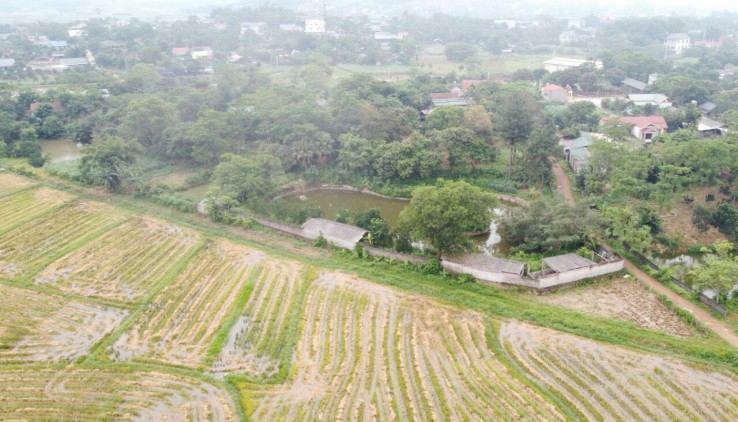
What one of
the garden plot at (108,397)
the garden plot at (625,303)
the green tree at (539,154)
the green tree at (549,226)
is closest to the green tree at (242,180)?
the garden plot at (108,397)

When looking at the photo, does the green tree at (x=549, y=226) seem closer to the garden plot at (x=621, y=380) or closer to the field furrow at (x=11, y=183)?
the garden plot at (x=621, y=380)

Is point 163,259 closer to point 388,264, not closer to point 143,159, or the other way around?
point 388,264

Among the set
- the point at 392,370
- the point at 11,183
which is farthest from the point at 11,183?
the point at 392,370

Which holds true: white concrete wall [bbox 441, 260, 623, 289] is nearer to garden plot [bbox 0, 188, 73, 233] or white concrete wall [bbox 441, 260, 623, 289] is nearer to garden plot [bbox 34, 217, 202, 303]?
garden plot [bbox 34, 217, 202, 303]

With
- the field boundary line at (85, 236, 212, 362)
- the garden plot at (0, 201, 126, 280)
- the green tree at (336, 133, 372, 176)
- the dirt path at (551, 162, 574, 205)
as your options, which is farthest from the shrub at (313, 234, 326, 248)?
the dirt path at (551, 162, 574, 205)

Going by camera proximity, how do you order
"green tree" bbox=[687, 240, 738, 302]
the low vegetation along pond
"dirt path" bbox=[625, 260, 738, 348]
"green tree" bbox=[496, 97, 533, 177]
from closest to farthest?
"dirt path" bbox=[625, 260, 738, 348]
"green tree" bbox=[687, 240, 738, 302]
the low vegetation along pond
"green tree" bbox=[496, 97, 533, 177]

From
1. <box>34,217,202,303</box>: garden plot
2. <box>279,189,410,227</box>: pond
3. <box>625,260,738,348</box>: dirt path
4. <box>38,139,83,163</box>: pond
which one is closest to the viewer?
<box>625,260,738,348</box>: dirt path
